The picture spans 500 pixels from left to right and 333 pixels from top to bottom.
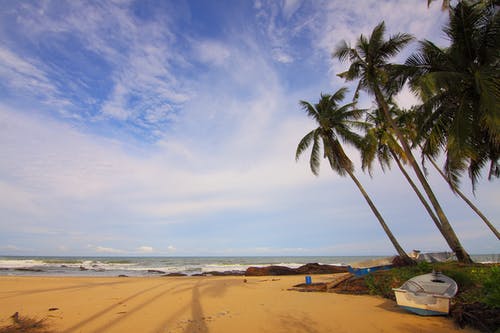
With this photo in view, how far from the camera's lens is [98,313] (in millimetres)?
8125

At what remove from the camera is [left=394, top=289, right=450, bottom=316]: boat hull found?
22.7 feet

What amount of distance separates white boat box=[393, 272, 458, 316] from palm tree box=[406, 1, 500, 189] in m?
4.62

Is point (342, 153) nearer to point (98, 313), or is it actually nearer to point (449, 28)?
point (449, 28)

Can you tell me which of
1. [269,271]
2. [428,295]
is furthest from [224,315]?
[269,271]

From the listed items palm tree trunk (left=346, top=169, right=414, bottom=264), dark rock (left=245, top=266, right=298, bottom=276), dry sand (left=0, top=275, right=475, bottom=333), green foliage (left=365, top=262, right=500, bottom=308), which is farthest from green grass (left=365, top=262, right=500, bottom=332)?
dark rock (left=245, top=266, right=298, bottom=276)

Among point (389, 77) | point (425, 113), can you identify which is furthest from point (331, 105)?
point (425, 113)

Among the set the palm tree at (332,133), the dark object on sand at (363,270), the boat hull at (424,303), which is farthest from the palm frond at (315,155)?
the boat hull at (424,303)

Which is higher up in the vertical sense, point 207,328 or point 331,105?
point 331,105

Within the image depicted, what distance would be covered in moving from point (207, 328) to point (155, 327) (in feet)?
3.90

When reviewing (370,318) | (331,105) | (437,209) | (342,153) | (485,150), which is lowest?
(370,318)

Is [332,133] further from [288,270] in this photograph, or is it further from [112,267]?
[112,267]

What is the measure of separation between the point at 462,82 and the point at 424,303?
870 cm

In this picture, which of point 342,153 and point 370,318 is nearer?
point 370,318

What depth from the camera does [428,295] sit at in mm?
7105
